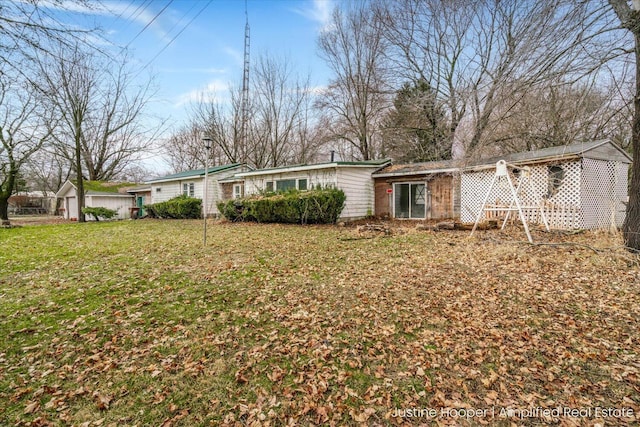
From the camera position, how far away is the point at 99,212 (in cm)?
1988

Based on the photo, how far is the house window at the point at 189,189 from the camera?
1991cm

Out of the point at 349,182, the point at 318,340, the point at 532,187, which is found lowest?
the point at 318,340

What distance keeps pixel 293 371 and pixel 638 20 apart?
296 inches

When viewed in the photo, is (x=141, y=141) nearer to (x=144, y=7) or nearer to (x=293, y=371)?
(x=144, y=7)

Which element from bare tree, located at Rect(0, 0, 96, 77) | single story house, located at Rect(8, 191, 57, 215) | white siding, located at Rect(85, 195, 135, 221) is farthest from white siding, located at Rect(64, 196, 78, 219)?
bare tree, located at Rect(0, 0, 96, 77)

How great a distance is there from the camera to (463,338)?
323 cm

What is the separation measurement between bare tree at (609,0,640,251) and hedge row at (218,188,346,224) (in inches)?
336

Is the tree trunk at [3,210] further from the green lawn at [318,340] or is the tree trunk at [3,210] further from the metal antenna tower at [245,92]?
the metal antenna tower at [245,92]

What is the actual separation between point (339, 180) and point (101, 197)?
63.2ft

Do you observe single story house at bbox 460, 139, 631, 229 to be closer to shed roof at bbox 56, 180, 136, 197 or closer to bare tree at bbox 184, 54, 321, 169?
bare tree at bbox 184, 54, 321, 169

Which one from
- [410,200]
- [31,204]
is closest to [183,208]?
[410,200]

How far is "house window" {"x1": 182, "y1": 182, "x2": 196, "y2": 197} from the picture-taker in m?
19.9

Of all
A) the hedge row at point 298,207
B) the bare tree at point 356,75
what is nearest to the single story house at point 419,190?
the hedge row at point 298,207

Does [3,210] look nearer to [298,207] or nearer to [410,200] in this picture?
[298,207]
